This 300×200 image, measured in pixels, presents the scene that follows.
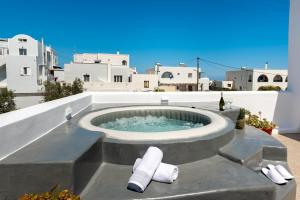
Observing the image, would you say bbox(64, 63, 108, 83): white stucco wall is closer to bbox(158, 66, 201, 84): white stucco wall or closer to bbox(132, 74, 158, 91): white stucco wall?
bbox(132, 74, 158, 91): white stucco wall

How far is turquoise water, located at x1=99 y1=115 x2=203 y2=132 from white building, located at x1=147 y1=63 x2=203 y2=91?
103 ft

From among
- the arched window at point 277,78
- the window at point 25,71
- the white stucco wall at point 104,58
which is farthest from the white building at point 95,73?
the arched window at point 277,78

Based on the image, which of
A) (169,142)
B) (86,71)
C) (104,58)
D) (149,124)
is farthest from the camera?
(104,58)

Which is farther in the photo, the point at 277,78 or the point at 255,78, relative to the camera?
the point at 277,78

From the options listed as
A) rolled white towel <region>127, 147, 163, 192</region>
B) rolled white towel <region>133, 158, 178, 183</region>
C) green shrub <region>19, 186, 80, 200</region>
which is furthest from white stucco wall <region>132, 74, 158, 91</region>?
green shrub <region>19, 186, 80, 200</region>

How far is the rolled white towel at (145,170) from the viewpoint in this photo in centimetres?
253

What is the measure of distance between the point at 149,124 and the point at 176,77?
3365 centimetres

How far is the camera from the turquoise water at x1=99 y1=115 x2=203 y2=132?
5656 millimetres

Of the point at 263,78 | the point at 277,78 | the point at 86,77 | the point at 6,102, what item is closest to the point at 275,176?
the point at 6,102

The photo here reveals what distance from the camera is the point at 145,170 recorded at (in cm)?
271

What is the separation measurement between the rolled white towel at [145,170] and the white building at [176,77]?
34.8 meters

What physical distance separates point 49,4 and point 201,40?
116ft

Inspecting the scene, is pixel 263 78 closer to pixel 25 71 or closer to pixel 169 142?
pixel 25 71

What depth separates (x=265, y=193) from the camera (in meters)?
2.66
